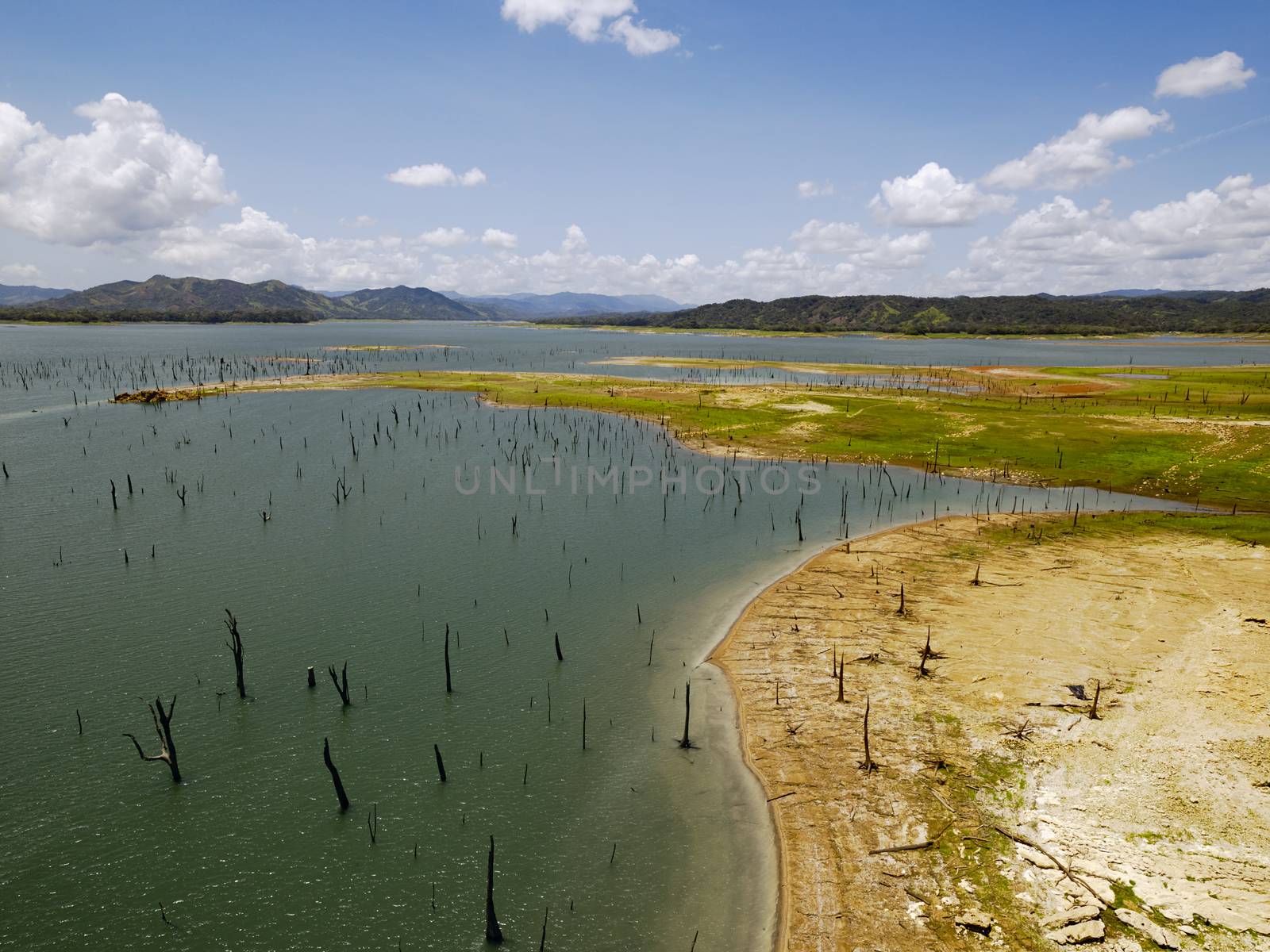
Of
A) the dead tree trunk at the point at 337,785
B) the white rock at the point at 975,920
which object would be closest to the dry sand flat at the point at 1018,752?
the white rock at the point at 975,920

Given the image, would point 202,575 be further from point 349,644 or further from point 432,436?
point 432,436

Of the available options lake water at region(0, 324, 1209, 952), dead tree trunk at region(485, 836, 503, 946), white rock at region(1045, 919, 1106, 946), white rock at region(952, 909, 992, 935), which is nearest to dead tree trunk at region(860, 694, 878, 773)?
lake water at region(0, 324, 1209, 952)

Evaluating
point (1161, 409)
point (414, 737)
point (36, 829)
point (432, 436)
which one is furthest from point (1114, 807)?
point (1161, 409)

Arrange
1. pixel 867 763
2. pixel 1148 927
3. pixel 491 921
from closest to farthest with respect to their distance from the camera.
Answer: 1. pixel 1148 927
2. pixel 491 921
3. pixel 867 763

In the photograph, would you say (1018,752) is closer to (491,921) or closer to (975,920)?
(975,920)

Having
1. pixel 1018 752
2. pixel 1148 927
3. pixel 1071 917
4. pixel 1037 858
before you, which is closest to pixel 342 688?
pixel 1037 858

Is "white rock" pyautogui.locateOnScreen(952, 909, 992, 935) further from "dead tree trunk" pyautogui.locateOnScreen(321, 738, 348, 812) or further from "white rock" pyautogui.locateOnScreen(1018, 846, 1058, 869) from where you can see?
"dead tree trunk" pyautogui.locateOnScreen(321, 738, 348, 812)
